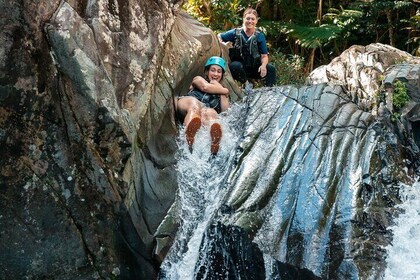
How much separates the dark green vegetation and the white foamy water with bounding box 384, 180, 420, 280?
557 centimetres

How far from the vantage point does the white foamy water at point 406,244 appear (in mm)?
4845

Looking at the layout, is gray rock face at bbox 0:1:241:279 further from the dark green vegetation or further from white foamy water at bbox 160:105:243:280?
the dark green vegetation

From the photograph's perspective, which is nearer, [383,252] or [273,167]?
[383,252]

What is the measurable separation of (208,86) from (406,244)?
311 cm

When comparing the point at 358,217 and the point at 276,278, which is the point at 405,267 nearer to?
the point at 358,217

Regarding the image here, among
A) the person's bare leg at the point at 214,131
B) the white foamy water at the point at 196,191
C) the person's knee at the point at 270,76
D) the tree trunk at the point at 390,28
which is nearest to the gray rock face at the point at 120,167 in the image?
the white foamy water at the point at 196,191

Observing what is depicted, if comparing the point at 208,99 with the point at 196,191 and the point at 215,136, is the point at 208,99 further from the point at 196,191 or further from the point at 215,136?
the point at 196,191

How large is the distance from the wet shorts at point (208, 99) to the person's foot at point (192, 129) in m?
0.78

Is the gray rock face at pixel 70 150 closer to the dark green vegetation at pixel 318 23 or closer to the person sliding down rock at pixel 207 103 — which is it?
the person sliding down rock at pixel 207 103

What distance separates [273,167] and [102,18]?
7.62 ft

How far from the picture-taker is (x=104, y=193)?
5.04 meters

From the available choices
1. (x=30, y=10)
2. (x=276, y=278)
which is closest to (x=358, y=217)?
(x=276, y=278)

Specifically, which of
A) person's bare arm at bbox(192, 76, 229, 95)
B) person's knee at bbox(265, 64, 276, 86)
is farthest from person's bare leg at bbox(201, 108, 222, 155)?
person's knee at bbox(265, 64, 276, 86)

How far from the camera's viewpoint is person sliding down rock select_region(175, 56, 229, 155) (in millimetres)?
6195
